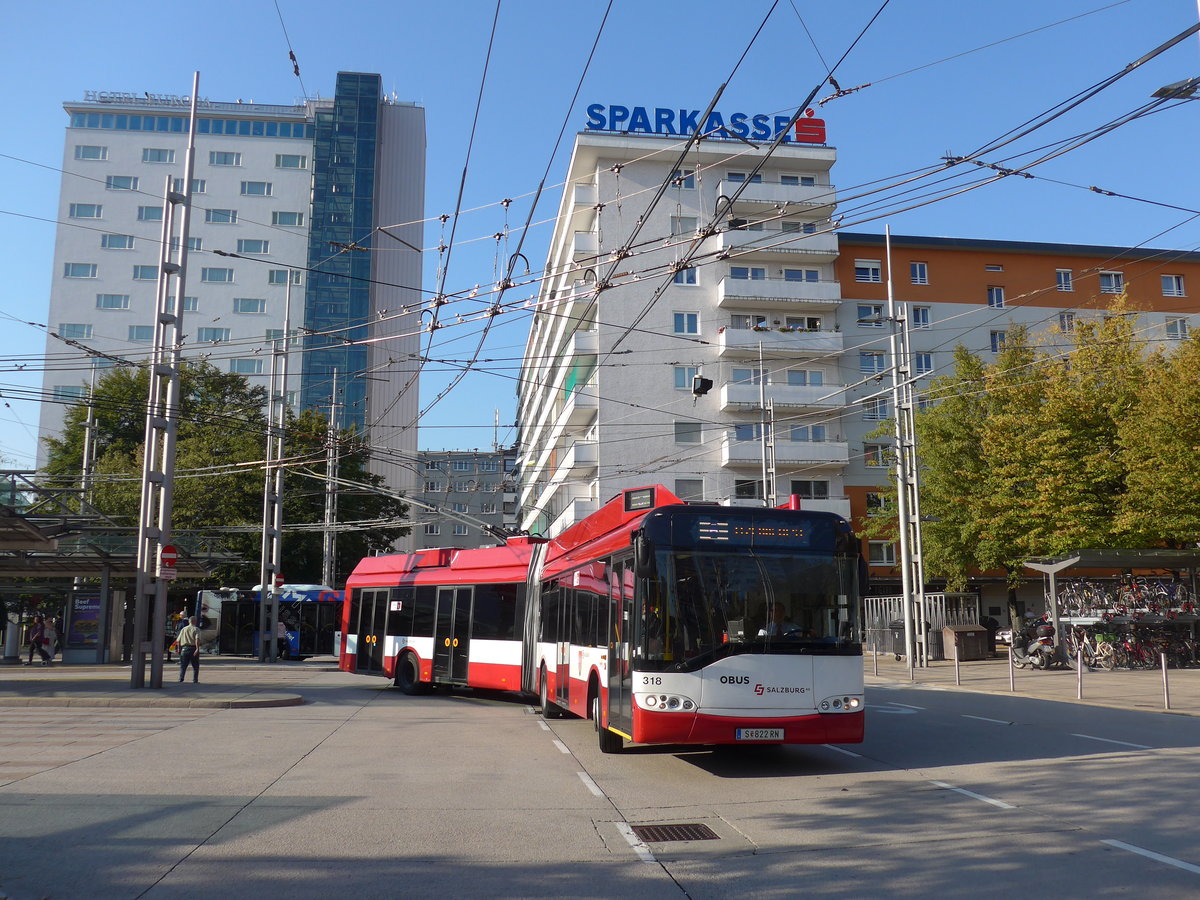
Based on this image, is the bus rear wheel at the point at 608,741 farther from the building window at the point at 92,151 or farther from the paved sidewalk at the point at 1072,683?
the building window at the point at 92,151

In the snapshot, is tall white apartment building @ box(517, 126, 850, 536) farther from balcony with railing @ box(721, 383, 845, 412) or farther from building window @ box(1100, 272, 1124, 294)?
building window @ box(1100, 272, 1124, 294)

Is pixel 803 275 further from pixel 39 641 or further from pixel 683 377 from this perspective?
pixel 39 641

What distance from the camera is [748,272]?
56.5 meters

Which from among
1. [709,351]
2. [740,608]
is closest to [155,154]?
[709,351]

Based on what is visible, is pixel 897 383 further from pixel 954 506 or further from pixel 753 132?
pixel 753 132

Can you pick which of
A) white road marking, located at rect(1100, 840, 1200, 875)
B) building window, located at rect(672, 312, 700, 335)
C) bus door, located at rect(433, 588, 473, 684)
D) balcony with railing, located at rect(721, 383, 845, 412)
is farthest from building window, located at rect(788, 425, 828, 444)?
white road marking, located at rect(1100, 840, 1200, 875)

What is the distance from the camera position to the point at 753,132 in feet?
178

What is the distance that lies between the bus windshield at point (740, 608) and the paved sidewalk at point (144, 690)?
11.6m

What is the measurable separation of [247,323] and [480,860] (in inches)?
3190

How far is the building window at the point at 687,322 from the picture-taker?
54.7m

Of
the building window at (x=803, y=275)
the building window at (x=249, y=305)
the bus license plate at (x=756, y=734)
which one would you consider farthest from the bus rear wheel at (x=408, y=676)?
the building window at (x=249, y=305)

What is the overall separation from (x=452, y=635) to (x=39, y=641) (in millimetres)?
22083

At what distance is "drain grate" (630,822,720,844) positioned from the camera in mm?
7816

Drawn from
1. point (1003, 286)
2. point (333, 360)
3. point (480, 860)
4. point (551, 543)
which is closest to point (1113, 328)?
point (1003, 286)
